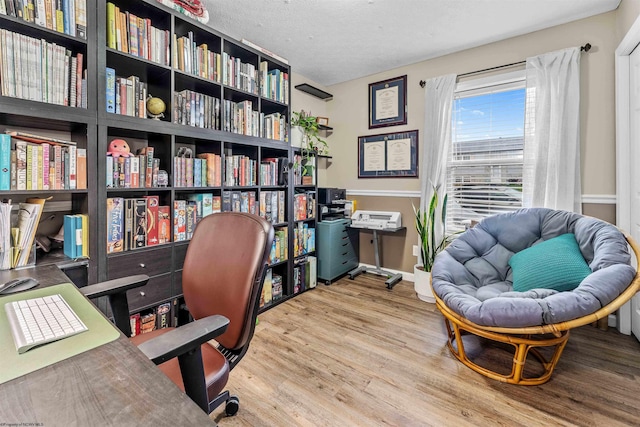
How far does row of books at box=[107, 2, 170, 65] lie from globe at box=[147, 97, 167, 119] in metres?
0.24

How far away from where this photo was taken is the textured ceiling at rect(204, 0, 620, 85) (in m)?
2.26

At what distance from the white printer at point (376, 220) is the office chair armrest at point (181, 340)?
263 centimetres

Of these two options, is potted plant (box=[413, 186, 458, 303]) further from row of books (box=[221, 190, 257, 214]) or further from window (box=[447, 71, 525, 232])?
row of books (box=[221, 190, 257, 214])

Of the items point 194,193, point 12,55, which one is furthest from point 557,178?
point 12,55

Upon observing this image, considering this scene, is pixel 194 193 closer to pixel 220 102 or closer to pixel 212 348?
pixel 220 102

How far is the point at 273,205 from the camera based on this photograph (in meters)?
2.76

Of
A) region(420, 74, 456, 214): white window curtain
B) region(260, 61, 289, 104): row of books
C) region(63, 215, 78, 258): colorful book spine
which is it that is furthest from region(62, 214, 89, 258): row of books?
region(420, 74, 456, 214): white window curtain

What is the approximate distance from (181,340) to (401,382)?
4.61 feet

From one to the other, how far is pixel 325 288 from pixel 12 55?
2.83m

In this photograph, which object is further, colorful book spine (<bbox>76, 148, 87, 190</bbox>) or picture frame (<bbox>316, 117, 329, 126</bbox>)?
picture frame (<bbox>316, 117, 329, 126</bbox>)

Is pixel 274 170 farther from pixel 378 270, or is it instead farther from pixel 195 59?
pixel 378 270

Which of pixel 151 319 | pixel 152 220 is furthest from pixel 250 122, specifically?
pixel 151 319

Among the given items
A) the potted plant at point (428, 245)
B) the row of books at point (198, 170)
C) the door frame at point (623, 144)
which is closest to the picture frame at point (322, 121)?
the potted plant at point (428, 245)

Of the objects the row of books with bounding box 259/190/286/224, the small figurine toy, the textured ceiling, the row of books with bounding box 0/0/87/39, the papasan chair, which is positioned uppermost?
the textured ceiling
